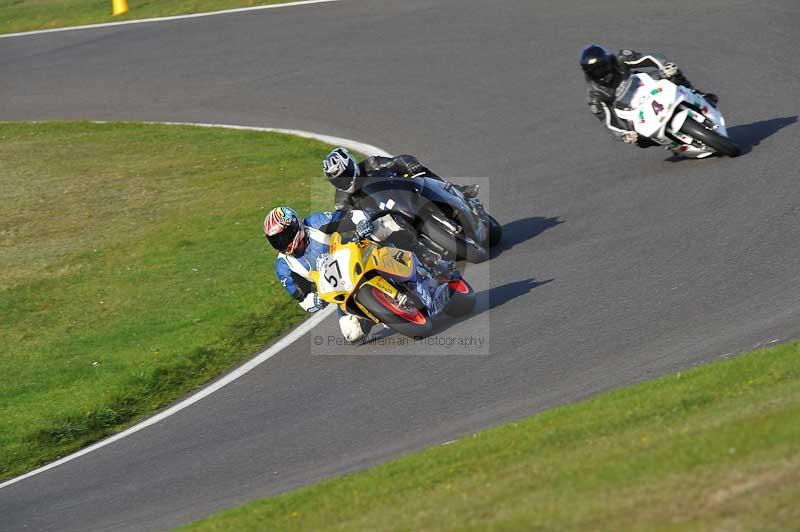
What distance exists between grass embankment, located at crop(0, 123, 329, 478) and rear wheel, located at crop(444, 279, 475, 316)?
202 centimetres

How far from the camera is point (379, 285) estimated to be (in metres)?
10.9

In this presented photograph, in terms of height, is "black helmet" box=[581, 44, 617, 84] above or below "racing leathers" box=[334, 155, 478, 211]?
above

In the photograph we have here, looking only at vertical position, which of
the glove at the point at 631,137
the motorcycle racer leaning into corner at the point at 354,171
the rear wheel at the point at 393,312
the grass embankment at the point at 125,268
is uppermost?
the motorcycle racer leaning into corner at the point at 354,171

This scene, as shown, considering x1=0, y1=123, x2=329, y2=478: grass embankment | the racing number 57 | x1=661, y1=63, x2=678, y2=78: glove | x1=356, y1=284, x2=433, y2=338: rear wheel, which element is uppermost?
x1=661, y1=63, x2=678, y2=78: glove

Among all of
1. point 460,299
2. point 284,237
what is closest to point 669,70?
point 460,299

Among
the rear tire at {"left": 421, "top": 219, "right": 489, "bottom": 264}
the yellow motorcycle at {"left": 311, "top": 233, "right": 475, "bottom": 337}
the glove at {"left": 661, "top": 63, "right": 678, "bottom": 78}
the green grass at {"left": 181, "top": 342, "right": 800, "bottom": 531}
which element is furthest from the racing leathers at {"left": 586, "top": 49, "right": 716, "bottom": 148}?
the green grass at {"left": 181, "top": 342, "right": 800, "bottom": 531}

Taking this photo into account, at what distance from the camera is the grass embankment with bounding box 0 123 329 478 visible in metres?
11.9

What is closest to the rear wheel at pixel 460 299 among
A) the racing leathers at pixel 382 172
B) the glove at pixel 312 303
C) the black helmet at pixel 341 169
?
the glove at pixel 312 303

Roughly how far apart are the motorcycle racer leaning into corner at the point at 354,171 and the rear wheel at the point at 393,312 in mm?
1937

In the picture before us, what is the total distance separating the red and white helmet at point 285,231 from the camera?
11.2 m

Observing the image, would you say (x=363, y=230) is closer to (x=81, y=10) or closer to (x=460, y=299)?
(x=460, y=299)

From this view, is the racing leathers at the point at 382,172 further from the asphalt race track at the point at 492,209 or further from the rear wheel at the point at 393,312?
the rear wheel at the point at 393,312

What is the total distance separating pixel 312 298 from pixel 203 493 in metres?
2.82

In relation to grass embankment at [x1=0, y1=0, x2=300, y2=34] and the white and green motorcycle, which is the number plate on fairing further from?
grass embankment at [x1=0, y1=0, x2=300, y2=34]
